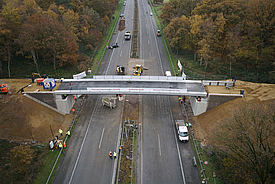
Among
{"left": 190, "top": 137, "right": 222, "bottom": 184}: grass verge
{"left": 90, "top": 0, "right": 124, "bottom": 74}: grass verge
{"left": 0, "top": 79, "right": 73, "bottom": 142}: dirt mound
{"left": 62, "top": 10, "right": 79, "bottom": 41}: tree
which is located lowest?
{"left": 190, "top": 137, "right": 222, "bottom": 184}: grass verge

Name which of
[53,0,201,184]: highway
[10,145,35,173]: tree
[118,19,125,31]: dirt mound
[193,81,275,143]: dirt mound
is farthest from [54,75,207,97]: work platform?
[118,19,125,31]: dirt mound

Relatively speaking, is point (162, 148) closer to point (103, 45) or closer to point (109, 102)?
point (109, 102)

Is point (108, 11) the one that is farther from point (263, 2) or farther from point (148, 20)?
point (263, 2)

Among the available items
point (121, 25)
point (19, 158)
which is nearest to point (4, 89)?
point (19, 158)

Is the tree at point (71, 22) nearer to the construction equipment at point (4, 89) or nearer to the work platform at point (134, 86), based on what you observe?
the work platform at point (134, 86)

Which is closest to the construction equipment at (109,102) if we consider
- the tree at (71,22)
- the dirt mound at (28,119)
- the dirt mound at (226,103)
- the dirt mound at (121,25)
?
the dirt mound at (28,119)

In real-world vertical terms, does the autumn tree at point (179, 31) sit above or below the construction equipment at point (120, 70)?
above

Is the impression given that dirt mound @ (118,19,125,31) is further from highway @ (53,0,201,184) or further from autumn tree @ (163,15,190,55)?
highway @ (53,0,201,184)
